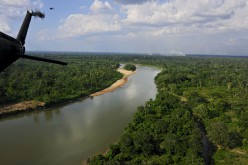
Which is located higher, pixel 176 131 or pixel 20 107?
pixel 176 131

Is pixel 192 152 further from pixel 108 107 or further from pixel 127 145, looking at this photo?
pixel 108 107

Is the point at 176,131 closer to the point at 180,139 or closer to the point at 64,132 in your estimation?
the point at 180,139

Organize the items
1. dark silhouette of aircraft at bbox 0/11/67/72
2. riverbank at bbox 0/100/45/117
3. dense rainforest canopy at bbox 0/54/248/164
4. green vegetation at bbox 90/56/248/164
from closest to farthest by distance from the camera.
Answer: dark silhouette of aircraft at bbox 0/11/67/72 < green vegetation at bbox 90/56/248/164 < dense rainforest canopy at bbox 0/54/248/164 < riverbank at bbox 0/100/45/117

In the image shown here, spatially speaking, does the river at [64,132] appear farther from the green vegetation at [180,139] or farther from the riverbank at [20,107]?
the green vegetation at [180,139]

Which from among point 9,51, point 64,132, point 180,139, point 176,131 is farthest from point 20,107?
point 9,51

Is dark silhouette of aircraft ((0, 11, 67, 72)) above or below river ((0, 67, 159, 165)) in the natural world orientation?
above

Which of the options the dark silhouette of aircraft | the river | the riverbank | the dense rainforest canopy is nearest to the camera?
the dark silhouette of aircraft

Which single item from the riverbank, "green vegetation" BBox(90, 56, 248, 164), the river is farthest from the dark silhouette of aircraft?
the riverbank

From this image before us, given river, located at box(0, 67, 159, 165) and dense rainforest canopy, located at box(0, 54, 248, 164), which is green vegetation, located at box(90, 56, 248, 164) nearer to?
dense rainforest canopy, located at box(0, 54, 248, 164)

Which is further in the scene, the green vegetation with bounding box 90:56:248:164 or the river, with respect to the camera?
the river

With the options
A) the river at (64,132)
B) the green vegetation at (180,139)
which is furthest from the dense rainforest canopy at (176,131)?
the river at (64,132)
